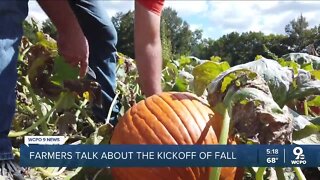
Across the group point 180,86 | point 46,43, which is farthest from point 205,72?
point 46,43

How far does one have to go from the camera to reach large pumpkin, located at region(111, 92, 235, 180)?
1.58m

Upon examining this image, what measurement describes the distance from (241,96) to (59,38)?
38.9 inches

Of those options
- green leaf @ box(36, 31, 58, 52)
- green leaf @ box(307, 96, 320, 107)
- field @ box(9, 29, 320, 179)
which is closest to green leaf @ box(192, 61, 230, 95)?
field @ box(9, 29, 320, 179)

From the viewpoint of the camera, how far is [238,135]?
1.58 metres

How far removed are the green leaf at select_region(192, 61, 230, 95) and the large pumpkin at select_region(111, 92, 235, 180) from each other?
0.22 meters

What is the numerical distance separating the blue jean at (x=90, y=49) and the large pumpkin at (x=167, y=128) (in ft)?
0.99

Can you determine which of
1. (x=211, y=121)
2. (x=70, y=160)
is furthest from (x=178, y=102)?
(x=70, y=160)

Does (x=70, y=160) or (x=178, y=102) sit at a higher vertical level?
(x=178, y=102)

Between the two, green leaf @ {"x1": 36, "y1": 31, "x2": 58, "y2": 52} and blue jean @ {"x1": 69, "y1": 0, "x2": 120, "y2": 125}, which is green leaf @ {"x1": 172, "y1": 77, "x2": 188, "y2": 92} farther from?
green leaf @ {"x1": 36, "y1": 31, "x2": 58, "y2": 52}

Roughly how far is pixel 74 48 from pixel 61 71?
0.48ft

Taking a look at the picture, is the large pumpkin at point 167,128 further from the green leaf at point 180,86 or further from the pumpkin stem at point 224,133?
the green leaf at point 180,86

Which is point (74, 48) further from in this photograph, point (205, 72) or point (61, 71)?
point (205, 72)

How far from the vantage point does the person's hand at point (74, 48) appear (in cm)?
217

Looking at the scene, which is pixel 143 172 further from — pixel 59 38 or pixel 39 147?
pixel 59 38
